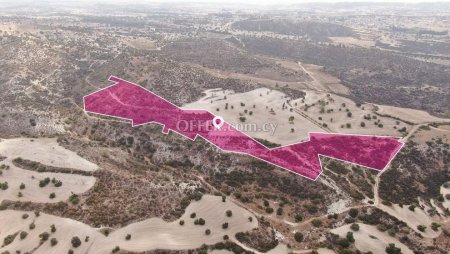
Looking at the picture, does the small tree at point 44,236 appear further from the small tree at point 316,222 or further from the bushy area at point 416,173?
the bushy area at point 416,173

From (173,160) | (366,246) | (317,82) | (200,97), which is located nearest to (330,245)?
(366,246)

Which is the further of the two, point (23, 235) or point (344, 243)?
point (344, 243)

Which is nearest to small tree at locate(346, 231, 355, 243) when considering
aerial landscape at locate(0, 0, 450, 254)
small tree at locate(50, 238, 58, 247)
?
aerial landscape at locate(0, 0, 450, 254)

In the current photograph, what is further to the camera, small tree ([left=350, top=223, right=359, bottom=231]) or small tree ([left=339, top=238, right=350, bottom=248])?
small tree ([left=350, top=223, right=359, bottom=231])

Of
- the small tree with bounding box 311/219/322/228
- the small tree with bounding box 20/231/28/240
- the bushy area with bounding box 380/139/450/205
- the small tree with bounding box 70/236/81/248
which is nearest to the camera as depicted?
the small tree with bounding box 70/236/81/248

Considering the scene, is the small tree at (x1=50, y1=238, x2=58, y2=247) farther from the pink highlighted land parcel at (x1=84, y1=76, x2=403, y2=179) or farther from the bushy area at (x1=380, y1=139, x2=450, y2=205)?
the bushy area at (x1=380, y1=139, x2=450, y2=205)

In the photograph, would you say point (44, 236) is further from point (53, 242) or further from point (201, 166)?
point (201, 166)

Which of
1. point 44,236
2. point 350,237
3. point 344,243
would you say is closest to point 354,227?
point 350,237

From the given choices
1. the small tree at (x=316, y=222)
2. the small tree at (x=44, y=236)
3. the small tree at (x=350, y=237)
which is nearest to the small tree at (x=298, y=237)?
the small tree at (x=316, y=222)

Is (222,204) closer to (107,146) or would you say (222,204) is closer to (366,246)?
(366,246)
